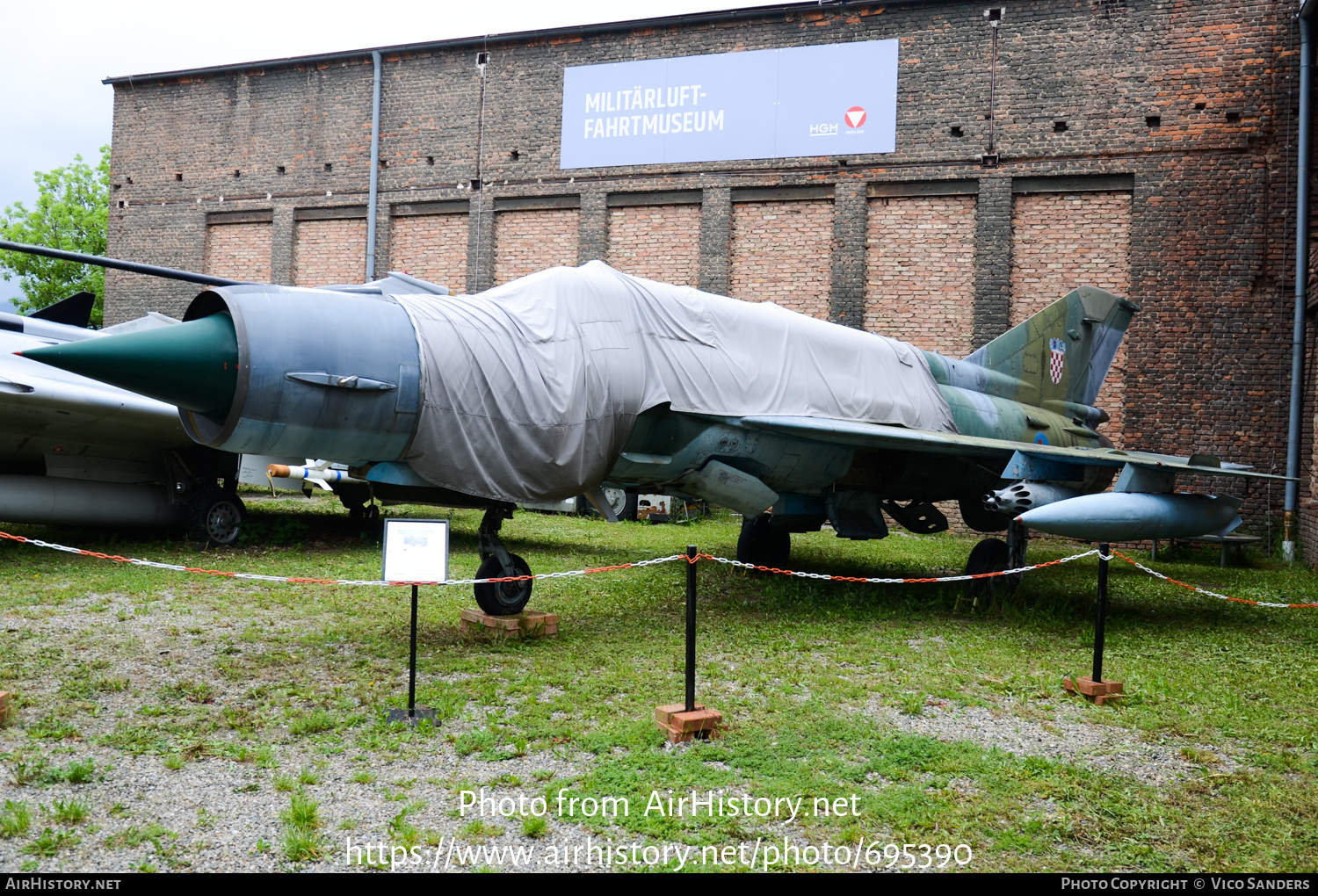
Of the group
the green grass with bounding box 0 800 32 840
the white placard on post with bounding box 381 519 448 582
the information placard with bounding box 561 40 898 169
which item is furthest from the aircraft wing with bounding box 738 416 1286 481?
the information placard with bounding box 561 40 898 169

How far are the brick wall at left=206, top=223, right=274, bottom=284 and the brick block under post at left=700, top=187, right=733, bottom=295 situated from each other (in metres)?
10.0

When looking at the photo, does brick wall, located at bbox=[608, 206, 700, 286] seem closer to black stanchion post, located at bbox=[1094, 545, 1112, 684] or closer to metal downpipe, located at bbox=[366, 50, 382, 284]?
metal downpipe, located at bbox=[366, 50, 382, 284]

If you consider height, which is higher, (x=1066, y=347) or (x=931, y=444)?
(x=1066, y=347)

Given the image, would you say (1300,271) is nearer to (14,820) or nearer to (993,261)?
(993,261)

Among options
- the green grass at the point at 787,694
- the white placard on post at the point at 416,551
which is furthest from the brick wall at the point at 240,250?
the white placard on post at the point at 416,551

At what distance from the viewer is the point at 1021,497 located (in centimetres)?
725

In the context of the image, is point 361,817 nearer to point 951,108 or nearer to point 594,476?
point 594,476

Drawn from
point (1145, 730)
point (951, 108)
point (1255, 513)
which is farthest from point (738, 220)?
point (1145, 730)

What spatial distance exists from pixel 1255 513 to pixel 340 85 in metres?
19.5

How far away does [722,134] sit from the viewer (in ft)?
53.2

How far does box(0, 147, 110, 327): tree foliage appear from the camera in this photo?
3619cm

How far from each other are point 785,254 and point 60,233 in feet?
119

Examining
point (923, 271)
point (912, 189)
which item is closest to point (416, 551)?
point (923, 271)

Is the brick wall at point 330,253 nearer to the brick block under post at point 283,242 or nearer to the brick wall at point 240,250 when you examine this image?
the brick block under post at point 283,242
